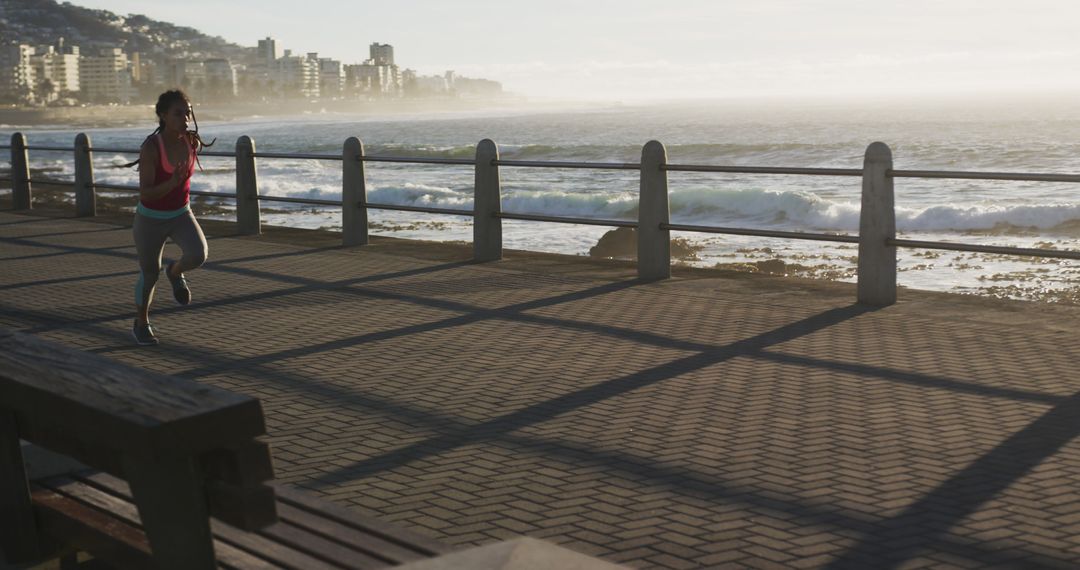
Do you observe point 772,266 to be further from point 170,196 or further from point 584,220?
point 170,196

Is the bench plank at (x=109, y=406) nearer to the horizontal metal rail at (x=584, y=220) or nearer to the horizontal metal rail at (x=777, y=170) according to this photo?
the horizontal metal rail at (x=777, y=170)

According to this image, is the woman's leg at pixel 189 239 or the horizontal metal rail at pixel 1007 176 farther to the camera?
the horizontal metal rail at pixel 1007 176

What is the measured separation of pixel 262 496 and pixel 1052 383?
5.52m

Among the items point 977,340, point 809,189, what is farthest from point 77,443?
point 809,189

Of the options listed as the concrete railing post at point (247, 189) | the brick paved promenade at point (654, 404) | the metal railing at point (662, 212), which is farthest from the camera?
the concrete railing post at point (247, 189)

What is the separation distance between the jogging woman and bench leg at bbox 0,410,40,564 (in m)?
4.66

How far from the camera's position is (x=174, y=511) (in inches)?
128

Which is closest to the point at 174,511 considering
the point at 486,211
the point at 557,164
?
the point at 557,164

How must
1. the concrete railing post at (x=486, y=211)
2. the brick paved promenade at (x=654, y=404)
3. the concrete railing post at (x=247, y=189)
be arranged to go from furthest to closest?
the concrete railing post at (x=247, y=189) < the concrete railing post at (x=486, y=211) < the brick paved promenade at (x=654, y=404)

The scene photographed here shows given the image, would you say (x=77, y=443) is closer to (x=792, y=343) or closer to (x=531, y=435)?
(x=531, y=435)

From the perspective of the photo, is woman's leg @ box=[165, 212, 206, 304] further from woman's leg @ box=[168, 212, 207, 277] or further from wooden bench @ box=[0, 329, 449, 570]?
wooden bench @ box=[0, 329, 449, 570]

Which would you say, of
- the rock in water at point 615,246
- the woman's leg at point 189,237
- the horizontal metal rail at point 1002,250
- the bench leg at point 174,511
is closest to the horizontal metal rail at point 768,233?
the horizontal metal rail at point 1002,250

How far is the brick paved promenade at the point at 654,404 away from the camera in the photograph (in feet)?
16.1

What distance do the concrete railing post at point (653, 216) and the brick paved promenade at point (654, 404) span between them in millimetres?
296
